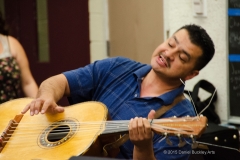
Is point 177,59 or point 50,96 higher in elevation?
point 177,59

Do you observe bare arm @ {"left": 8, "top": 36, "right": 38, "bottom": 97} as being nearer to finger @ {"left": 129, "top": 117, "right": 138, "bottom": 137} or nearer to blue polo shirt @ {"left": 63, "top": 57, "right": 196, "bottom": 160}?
blue polo shirt @ {"left": 63, "top": 57, "right": 196, "bottom": 160}

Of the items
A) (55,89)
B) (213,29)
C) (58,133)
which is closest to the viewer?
(58,133)

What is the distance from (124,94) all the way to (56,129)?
361 millimetres

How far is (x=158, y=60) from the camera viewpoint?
6.93 ft

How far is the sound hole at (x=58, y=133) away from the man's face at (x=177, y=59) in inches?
18.9

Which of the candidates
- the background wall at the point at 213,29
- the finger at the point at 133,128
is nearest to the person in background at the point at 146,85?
the finger at the point at 133,128

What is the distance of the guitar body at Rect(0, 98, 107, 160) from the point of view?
6.15 ft

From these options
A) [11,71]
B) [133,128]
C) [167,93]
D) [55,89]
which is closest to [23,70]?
[11,71]

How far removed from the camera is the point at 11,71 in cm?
275

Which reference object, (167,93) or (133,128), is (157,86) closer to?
(167,93)

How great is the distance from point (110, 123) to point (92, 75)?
0.45 m

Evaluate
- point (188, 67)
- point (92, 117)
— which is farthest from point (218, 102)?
point (92, 117)

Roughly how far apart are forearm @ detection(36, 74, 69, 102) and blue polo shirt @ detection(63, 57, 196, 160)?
0.10 feet

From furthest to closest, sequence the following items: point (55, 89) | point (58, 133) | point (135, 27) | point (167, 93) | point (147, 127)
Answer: point (135, 27) < point (55, 89) < point (167, 93) < point (58, 133) < point (147, 127)
